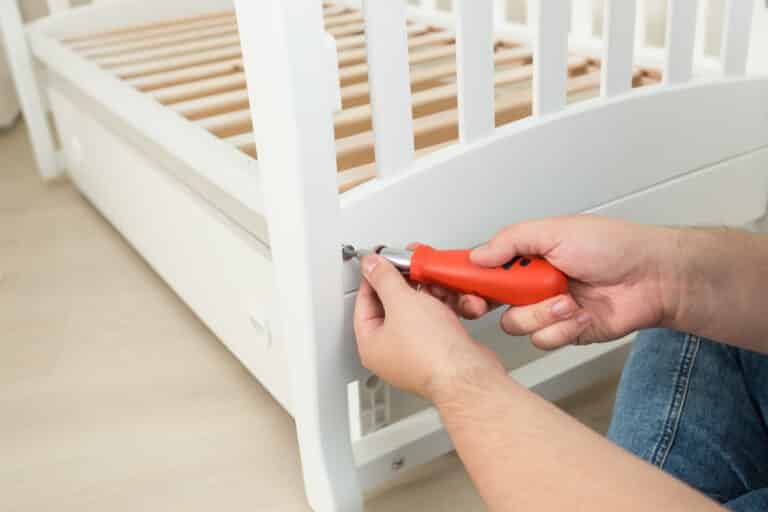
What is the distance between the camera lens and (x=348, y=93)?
1113mm

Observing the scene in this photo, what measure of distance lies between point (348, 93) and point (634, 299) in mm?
586

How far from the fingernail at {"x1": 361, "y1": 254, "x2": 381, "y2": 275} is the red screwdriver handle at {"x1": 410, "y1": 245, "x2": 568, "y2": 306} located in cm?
3

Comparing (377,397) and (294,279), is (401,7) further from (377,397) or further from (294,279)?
(377,397)

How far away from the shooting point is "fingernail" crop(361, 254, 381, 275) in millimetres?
642

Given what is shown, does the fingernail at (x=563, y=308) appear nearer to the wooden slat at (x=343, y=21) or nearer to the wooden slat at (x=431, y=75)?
the wooden slat at (x=431, y=75)

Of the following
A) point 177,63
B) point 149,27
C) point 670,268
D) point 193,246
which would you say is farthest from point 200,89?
point 670,268

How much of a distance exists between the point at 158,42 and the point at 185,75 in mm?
301

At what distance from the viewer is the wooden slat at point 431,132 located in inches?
33.4

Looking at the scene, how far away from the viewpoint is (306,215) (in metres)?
0.64

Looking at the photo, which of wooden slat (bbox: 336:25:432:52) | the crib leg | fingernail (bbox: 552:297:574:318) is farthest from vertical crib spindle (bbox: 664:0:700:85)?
the crib leg

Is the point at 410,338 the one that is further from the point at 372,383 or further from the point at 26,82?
the point at 26,82

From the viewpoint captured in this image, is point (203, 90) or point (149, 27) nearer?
point (203, 90)

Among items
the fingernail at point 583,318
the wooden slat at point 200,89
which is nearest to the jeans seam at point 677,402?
the fingernail at point 583,318

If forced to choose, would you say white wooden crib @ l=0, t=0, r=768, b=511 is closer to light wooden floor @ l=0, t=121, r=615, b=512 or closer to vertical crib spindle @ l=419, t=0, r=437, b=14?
light wooden floor @ l=0, t=121, r=615, b=512
